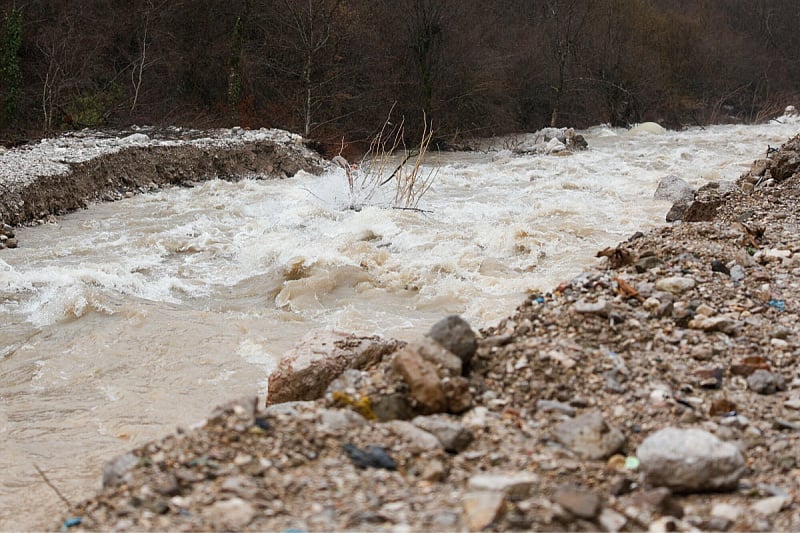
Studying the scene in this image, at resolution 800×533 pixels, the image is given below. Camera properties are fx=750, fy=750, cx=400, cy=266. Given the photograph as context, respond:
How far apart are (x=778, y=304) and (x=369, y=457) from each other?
2649mm

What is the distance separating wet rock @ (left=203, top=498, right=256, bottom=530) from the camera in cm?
215

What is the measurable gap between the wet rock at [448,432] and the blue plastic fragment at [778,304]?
84.9 inches

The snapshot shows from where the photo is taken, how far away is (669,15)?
31.5 metres

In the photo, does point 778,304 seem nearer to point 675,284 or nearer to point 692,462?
point 675,284

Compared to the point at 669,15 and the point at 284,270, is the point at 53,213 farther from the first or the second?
the point at 669,15

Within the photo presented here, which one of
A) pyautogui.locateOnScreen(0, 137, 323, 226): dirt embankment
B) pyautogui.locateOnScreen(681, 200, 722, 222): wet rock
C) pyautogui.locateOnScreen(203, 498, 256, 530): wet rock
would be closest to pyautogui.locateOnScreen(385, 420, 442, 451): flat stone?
pyautogui.locateOnScreen(203, 498, 256, 530): wet rock

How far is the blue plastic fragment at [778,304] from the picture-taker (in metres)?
3.99

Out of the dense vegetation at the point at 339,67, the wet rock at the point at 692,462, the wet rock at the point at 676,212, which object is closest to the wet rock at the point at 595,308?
the wet rock at the point at 692,462

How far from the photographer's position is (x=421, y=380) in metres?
2.99

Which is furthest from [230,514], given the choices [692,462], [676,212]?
[676,212]

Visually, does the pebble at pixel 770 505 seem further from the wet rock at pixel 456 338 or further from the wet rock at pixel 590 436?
the wet rock at pixel 456 338

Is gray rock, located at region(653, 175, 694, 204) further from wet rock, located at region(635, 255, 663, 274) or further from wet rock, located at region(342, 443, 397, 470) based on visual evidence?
wet rock, located at region(342, 443, 397, 470)

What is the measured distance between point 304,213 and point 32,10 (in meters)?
11.3

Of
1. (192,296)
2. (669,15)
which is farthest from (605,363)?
(669,15)
